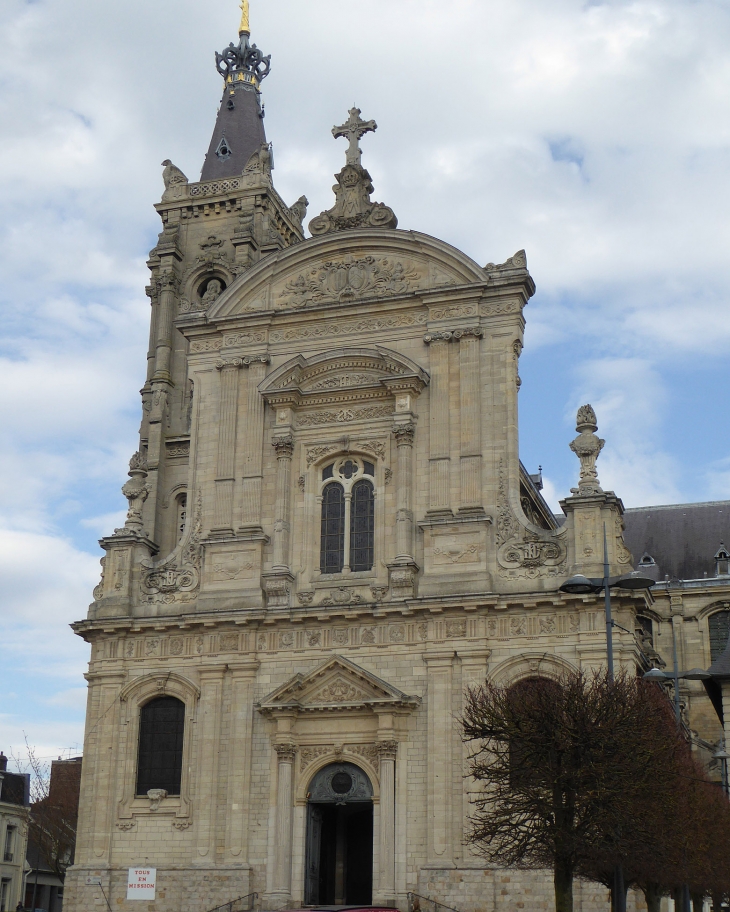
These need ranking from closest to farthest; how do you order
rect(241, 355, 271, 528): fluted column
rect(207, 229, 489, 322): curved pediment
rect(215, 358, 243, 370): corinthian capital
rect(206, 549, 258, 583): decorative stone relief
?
rect(206, 549, 258, 583): decorative stone relief < rect(241, 355, 271, 528): fluted column < rect(207, 229, 489, 322): curved pediment < rect(215, 358, 243, 370): corinthian capital

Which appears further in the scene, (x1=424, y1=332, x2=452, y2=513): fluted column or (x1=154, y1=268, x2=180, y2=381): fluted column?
(x1=154, y1=268, x2=180, y2=381): fluted column

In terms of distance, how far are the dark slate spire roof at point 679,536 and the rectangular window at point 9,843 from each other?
3133 cm

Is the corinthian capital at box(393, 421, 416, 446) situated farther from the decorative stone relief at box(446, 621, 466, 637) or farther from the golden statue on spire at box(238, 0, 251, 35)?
the golden statue on spire at box(238, 0, 251, 35)

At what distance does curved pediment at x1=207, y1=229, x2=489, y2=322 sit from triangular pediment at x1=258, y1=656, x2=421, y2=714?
1003 cm

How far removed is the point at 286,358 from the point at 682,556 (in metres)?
23.0

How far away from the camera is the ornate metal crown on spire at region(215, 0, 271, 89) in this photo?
178 feet

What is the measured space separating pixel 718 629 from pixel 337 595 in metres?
22.2

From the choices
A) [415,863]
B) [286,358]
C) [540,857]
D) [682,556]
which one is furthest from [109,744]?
[682,556]

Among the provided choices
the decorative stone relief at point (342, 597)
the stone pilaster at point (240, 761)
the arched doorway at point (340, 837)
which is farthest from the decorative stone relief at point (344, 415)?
the arched doorway at point (340, 837)

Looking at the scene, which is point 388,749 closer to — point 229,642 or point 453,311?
point 229,642

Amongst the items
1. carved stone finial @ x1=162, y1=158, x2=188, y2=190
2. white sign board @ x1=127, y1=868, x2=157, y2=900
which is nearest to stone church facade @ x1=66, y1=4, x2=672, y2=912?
white sign board @ x1=127, y1=868, x2=157, y2=900

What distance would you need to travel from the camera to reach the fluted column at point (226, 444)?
108 feet

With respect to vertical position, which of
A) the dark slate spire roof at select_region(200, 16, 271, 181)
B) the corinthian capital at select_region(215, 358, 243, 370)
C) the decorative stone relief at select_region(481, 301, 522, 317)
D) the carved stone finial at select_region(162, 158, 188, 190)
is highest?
the dark slate spire roof at select_region(200, 16, 271, 181)

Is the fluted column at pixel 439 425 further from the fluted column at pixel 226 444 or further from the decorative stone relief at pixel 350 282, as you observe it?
the fluted column at pixel 226 444
